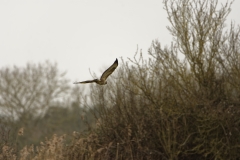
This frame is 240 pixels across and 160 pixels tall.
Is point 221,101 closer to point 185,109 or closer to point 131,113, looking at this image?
point 185,109

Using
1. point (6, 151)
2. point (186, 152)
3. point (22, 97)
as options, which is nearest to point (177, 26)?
point (186, 152)

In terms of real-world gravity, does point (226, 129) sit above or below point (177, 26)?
below

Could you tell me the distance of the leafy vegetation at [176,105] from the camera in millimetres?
9852

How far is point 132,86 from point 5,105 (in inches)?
669

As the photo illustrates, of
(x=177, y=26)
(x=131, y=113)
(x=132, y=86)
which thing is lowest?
(x=131, y=113)

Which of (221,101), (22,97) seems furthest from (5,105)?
(221,101)

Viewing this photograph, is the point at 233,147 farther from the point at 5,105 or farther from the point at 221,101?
the point at 5,105

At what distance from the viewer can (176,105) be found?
34.4 ft

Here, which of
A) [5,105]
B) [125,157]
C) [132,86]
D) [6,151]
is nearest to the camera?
[6,151]

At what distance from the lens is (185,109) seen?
10297 millimetres

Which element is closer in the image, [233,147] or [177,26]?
[233,147]

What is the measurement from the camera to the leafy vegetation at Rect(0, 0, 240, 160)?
985 cm

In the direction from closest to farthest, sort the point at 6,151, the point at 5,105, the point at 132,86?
the point at 6,151 → the point at 132,86 → the point at 5,105

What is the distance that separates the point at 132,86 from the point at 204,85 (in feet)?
5.92
